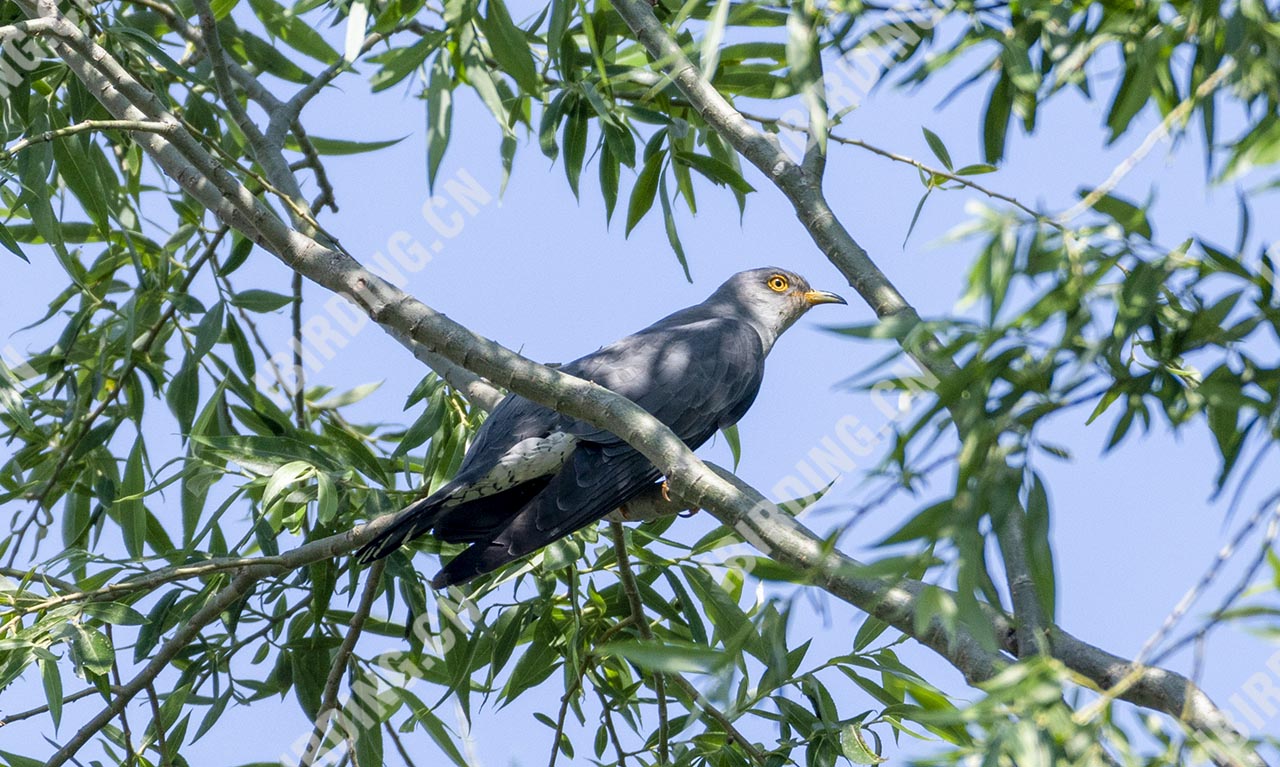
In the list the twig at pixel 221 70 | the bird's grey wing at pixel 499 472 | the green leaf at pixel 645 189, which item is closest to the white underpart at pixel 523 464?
the bird's grey wing at pixel 499 472

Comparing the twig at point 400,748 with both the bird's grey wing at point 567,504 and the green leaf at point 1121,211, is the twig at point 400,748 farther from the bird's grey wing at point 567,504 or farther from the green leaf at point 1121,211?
the green leaf at point 1121,211

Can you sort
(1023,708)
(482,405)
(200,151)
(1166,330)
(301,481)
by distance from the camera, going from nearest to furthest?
(1023,708), (1166,330), (200,151), (301,481), (482,405)

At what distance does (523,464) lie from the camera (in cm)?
364

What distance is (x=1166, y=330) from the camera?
6.76ft

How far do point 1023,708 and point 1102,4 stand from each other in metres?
1.17

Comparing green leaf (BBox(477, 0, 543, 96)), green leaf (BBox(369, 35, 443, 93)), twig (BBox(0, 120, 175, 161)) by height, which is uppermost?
green leaf (BBox(369, 35, 443, 93))

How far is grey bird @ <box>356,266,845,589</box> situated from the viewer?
10.7 ft

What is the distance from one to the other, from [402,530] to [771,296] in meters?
2.80

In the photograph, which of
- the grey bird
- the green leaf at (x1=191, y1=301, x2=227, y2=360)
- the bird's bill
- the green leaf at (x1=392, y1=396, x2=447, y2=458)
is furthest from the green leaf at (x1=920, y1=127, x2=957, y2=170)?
the bird's bill

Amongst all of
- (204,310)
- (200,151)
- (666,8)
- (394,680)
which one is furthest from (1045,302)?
(204,310)

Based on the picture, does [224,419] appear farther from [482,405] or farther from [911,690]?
[911,690]

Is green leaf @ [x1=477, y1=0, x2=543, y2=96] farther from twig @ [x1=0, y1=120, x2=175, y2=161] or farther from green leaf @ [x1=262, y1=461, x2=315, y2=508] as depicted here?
green leaf @ [x1=262, y1=461, x2=315, y2=508]

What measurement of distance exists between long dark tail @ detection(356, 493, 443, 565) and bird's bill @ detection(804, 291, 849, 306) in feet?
9.08

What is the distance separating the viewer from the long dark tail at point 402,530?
3.04 m
